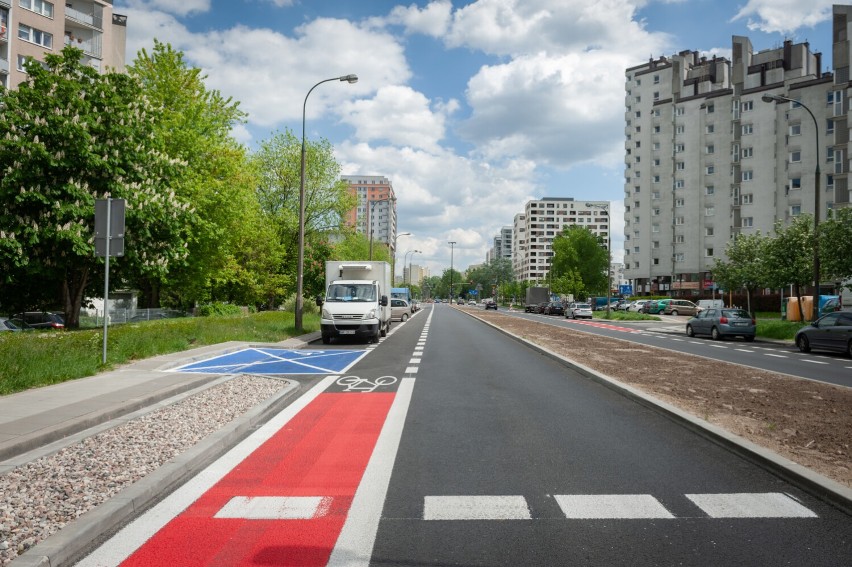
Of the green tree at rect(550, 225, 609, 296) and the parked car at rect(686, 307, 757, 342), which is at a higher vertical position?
the green tree at rect(550, 225, 609, 296)

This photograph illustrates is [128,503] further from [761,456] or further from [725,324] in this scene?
[725,324]

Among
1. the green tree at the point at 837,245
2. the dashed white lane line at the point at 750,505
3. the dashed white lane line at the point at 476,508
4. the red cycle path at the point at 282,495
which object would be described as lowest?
the red cycle path at the point at 282,495

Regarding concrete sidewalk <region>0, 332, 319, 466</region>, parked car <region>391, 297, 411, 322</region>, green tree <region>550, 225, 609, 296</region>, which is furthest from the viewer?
green tree <region>550, 225, 609, 296</region>

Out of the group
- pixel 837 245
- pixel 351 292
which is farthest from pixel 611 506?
pixel 837 245

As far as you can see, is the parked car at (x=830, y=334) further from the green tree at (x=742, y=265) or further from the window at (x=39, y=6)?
the window at (x=39, y=6)

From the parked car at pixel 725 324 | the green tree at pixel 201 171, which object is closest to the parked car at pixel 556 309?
the parked car at pixel 725 324

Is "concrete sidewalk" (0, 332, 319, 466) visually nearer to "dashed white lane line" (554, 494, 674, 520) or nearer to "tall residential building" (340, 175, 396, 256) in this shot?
"dashed white lane line" (554, 494, 674, 520)

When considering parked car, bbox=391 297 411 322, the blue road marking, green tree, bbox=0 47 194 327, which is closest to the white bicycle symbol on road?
the blue road marking

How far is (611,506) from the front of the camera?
14.1 ft

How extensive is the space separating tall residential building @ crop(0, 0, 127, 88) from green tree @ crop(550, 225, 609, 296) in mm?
59510

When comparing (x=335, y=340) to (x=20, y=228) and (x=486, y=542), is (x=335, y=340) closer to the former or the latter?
(x=20, y=228)

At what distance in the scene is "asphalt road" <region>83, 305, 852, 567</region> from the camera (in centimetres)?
350

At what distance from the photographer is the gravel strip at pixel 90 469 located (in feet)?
12.3

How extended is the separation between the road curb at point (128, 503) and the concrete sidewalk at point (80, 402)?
4.68 ft
